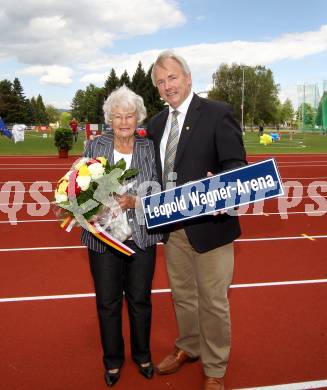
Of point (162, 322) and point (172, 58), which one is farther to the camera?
point (162, 322)

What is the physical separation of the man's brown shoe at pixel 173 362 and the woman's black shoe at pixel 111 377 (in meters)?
0.34

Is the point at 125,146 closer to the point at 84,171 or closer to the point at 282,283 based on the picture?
the point at 84,171

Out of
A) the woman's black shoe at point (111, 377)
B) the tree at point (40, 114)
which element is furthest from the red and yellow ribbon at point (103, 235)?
the tree at point (40, 114)

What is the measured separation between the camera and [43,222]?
28.5 feet

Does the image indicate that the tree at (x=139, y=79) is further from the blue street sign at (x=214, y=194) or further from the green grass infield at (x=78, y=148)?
the blue street sign at (x=214, y=194)

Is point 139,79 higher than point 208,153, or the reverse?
point 139,79

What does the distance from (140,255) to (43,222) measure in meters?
5.82

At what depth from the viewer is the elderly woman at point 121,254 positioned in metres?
3.18

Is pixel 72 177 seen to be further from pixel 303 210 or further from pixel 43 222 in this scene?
pixel 303 210

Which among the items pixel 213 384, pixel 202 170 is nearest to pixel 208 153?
pixel 202 170

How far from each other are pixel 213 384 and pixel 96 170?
1.74 metres

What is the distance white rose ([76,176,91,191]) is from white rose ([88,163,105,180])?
0.04 meters

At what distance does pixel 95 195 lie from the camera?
294cm

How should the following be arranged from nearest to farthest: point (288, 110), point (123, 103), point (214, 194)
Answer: point (214, 194) < point (123, 103) < point (288, 110)
